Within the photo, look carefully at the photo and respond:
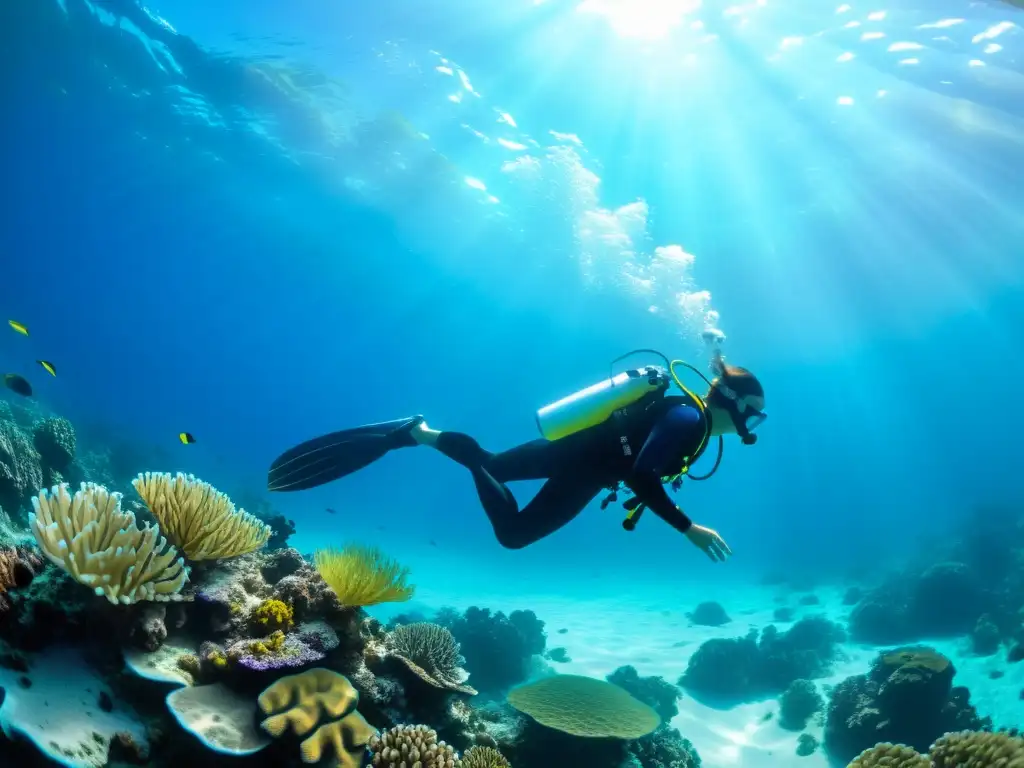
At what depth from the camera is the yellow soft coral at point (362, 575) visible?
4629 millimetres

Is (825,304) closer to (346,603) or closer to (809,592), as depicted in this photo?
(809,592)

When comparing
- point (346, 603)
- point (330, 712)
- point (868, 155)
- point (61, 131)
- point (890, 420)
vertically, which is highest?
point (890, 420)

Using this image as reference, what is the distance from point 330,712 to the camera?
11.4ft

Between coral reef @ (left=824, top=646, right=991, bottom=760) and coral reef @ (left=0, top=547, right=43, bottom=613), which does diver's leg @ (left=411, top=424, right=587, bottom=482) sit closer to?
coral reef @ (left=0, top=547, right=43, bottom=613)

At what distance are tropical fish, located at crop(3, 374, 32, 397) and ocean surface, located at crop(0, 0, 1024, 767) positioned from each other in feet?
6.27

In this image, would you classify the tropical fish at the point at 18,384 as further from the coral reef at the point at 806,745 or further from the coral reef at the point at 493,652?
the coral reef at the point at 806,745

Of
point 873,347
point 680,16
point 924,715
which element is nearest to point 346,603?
point 924,715

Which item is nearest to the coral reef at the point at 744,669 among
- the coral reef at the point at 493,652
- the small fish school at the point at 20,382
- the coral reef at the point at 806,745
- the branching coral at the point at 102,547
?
the coral reef at the point at 806,745

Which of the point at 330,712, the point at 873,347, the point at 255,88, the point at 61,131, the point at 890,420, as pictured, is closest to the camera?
the point at 330,712

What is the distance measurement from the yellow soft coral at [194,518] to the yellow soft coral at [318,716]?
51.4 inches

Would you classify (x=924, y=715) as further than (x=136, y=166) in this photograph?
No

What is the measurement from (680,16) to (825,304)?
32.9m

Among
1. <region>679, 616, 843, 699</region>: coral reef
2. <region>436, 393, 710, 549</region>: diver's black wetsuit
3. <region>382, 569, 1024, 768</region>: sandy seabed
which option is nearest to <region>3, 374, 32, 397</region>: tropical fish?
<region>436, 393, 710, 549</region>: diver's black wetsuit

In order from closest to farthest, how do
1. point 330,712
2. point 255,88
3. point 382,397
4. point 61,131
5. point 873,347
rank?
point 330,712
point 255,88
point 61,131
point 873,347
point 382,397
